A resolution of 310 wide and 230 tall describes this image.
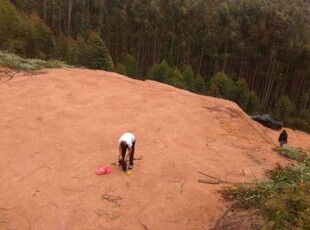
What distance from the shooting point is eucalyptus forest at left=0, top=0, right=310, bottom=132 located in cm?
3206

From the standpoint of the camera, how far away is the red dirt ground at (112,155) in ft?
19.9

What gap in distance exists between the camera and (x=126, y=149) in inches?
285

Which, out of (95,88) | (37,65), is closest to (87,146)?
(95,88)

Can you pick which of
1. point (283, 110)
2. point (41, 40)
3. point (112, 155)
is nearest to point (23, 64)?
point (112, 155)

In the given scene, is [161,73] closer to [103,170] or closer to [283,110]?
[283,110]

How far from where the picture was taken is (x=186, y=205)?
6332 millimetres

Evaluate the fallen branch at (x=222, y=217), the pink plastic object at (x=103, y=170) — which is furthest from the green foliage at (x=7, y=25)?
the fallen branch at (x=222, y=217)

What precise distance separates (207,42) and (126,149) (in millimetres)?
32464

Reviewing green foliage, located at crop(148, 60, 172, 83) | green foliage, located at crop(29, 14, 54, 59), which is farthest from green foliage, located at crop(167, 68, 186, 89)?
green foliage, located at crop(29, 14, 54, 59)

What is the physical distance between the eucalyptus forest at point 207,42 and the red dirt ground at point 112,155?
17956 mm

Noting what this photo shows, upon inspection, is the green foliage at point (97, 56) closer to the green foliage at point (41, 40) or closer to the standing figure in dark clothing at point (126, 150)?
the green foliage at point (41, 40)

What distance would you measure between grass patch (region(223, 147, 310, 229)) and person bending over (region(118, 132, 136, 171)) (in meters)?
1.86

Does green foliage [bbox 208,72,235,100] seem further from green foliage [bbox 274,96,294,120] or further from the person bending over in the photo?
the person bending over

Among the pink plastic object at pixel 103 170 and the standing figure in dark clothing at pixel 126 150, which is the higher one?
the standing figure in dark clothing at pixel 126 150
